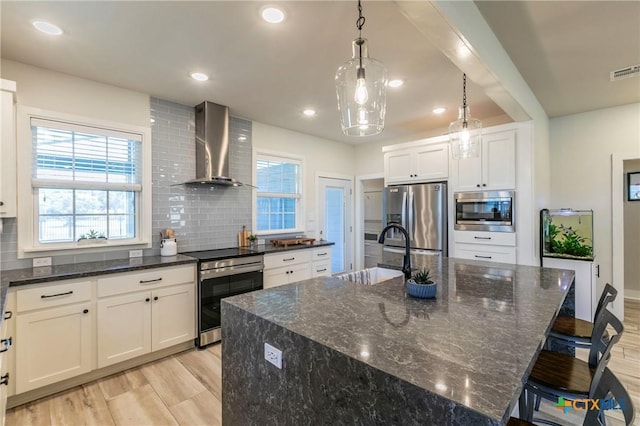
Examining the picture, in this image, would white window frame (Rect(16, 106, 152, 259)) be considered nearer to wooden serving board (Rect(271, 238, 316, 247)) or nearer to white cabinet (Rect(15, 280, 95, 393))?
white cabinet (Rect(15, 280, 95, 393))

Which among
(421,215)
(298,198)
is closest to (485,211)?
(421,215)

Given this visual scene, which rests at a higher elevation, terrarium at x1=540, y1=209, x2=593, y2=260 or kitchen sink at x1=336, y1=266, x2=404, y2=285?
terrarium at x1=540, y1=209, x2=593, y2=260

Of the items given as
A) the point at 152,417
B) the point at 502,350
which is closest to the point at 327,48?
the point at 502,350

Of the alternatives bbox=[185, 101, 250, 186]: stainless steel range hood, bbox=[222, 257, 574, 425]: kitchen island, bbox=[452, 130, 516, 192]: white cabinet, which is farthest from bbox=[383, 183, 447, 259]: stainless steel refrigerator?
bbox=[185, 101, 250, 186]: stainless steel range hood

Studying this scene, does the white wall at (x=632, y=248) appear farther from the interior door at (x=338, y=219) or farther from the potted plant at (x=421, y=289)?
the potted plant at (x=421, y=289)

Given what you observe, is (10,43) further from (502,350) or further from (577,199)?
(577,199)

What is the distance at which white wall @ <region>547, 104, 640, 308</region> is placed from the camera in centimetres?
372

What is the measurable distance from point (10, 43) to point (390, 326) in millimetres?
3276

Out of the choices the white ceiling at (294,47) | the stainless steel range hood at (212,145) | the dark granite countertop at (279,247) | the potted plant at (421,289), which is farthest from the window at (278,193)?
the potted plant at (421,289)

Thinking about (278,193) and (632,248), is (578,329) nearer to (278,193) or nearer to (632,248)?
(278,193)

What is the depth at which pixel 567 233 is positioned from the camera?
370 centimetres

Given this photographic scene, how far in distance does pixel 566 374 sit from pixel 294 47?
264cm

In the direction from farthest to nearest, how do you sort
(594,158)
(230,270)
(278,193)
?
(278,193) < (594,158) < (230,270)

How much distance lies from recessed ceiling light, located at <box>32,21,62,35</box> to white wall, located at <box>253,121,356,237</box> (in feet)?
7.61
